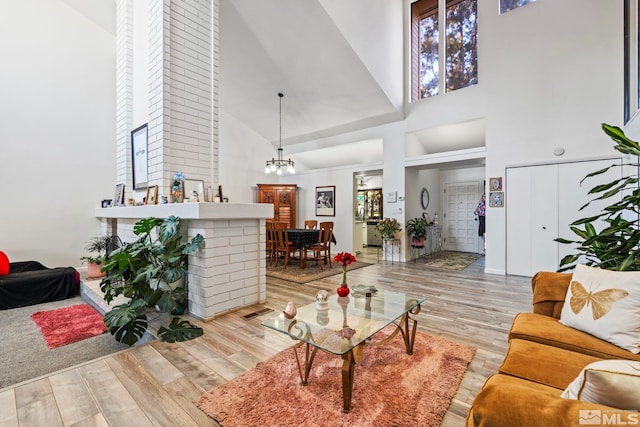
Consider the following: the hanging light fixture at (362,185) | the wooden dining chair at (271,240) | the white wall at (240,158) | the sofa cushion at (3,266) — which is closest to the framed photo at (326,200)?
the white wall at (240,158)

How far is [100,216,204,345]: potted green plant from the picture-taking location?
2.34 metres

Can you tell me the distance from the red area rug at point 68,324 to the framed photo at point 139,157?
5.39ft

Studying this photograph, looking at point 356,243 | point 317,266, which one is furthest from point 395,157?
point 317,266

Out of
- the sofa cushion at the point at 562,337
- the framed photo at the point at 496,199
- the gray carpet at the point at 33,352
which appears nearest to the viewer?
the sofa cushion at the point at 562,337

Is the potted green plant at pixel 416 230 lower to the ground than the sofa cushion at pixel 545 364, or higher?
higher

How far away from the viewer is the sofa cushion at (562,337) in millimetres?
1381

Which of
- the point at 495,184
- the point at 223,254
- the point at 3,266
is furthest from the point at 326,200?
the point at 3,266

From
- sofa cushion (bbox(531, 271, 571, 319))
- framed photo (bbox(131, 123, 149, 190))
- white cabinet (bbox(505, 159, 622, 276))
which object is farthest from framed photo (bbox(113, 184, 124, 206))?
white cabinet (bbox(505, 159, 622, 276))

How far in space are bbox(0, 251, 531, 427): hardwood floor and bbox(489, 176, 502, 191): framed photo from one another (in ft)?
7.21

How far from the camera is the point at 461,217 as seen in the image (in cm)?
786

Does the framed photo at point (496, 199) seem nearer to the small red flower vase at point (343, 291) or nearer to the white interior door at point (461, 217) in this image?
the white interior door at point (461, 217)

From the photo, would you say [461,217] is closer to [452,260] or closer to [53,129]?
[452,260]

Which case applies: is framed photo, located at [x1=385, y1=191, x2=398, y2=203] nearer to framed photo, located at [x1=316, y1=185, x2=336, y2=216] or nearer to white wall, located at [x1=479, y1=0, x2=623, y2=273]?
framed photo, located at [x1=316, y1=185, x2=336, y2=216]

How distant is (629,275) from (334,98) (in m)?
5.54
